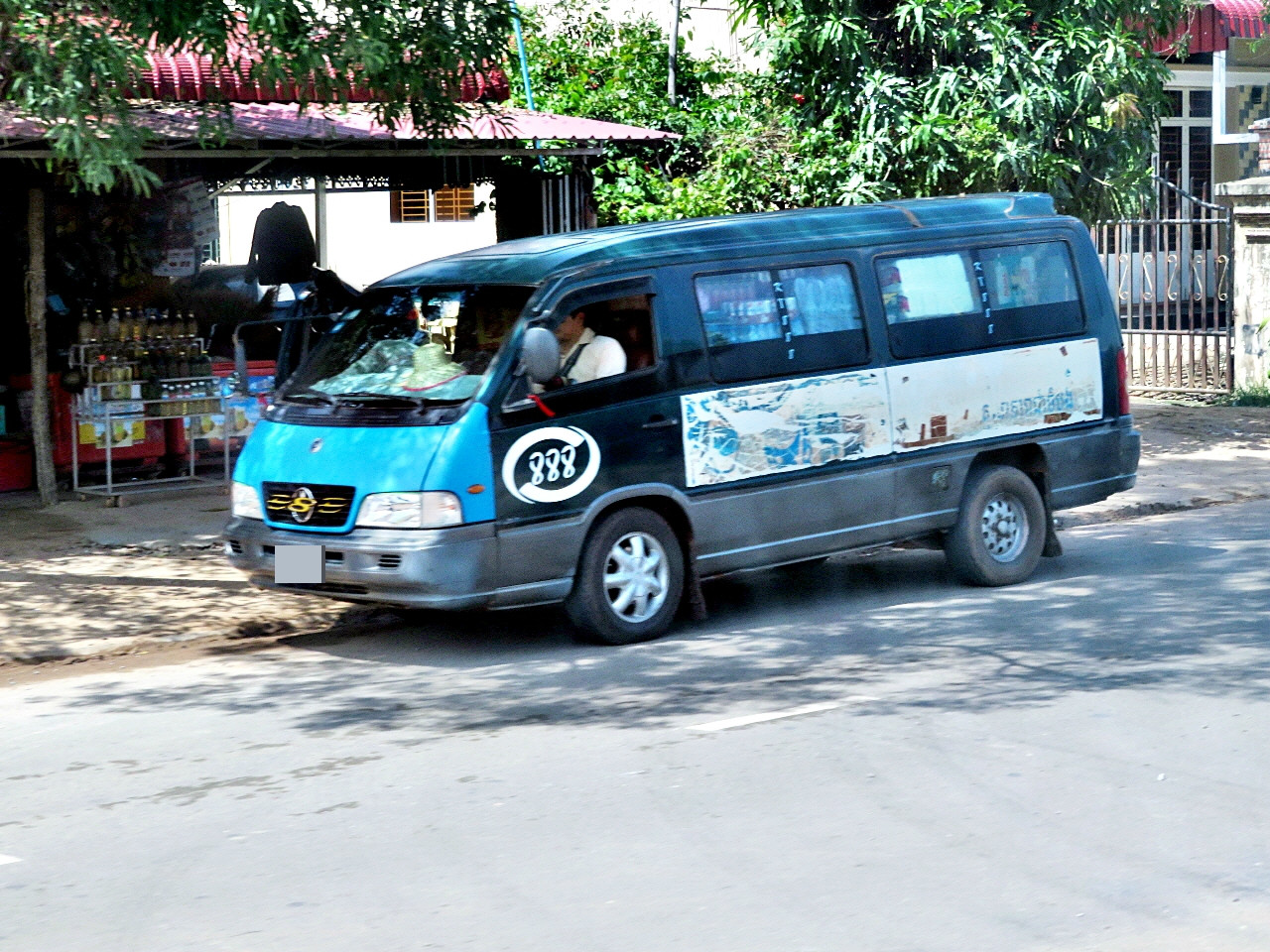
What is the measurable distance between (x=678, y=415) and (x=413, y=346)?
139cm

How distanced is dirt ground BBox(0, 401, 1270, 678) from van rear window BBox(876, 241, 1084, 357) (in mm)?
2964

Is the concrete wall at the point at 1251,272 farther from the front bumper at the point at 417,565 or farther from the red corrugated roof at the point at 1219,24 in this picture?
the front bumper at the point at 417,565

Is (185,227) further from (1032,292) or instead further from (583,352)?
(1032,292)

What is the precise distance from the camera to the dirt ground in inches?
361

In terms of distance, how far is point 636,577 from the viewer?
871cm

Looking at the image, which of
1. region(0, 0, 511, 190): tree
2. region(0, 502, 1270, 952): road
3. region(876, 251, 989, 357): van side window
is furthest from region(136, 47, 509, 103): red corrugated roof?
region(0, 502, 1270, 952): road

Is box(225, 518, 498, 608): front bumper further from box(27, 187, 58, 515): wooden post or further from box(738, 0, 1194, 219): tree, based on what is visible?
box(738, 0, 1194, 219): tree

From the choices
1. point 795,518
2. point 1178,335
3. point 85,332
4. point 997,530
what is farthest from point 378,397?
point 1178,335

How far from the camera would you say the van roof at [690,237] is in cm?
873

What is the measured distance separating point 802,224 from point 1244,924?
5.43 m

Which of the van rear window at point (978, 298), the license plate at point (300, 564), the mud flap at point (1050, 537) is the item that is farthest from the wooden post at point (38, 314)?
the mud flap at point (1050, 537)

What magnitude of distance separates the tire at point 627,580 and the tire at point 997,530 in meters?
1.98

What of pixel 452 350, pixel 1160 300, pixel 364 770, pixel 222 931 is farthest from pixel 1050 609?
pixel 1160 300

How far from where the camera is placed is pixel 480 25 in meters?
10.9
